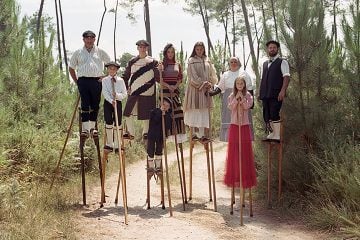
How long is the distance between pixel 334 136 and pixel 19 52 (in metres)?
5.86

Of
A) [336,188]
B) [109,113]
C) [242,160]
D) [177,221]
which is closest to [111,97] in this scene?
[109,113]

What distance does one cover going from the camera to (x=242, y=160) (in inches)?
261

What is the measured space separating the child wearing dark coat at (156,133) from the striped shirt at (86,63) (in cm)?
103

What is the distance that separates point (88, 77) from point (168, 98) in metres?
1.24

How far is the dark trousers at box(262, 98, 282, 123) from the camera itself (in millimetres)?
6812

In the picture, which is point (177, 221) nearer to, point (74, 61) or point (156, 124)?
point (156, 124)

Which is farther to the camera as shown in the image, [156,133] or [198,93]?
[198,93]

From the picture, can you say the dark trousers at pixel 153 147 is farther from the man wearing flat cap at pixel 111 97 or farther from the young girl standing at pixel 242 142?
the young girl standing at pixel 242 142

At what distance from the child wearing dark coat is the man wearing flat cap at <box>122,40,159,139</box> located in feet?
1.12

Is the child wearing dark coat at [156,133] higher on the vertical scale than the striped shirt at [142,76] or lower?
lower

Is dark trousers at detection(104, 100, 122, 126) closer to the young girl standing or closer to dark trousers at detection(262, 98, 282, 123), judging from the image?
the young girl standing

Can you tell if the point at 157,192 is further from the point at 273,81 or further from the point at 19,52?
the point at 19,52

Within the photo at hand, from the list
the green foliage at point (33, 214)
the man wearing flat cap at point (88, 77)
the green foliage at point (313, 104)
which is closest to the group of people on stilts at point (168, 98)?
the man wearing flat cap at point (88, 77)

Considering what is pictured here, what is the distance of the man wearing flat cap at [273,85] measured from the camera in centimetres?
678
